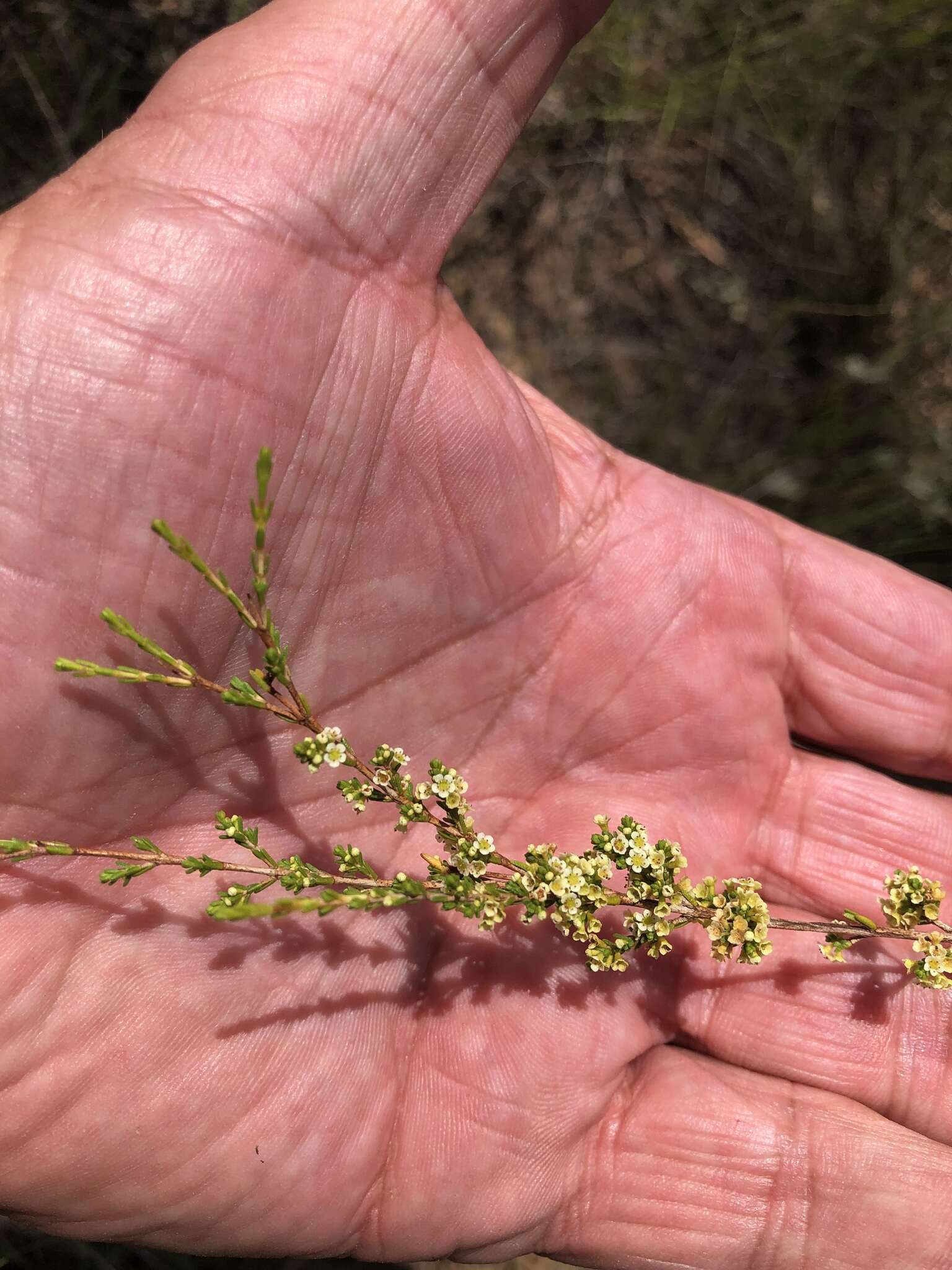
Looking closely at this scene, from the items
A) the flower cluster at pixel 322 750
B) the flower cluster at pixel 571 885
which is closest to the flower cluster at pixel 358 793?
the flower cluster at pixel 322 750

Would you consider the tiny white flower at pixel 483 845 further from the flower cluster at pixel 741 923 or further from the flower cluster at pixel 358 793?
the flower cluster at pixel 741 923

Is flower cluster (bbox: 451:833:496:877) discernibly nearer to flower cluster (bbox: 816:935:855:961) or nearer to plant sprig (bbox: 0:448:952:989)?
plant sprig (bbox: 0:448:952:989)

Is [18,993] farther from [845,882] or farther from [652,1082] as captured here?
[845,882]

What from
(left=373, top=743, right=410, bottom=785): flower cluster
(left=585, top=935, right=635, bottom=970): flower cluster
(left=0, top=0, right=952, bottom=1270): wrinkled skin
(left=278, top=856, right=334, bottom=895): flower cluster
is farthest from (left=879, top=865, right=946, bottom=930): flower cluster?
(left=278, top=856, right=334, bottom=895): flower cluster

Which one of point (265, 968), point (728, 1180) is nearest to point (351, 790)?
Answer: point (265, 968)

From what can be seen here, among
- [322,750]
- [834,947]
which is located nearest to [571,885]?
[322,750]

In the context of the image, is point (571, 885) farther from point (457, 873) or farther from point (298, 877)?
point (298, 877)
